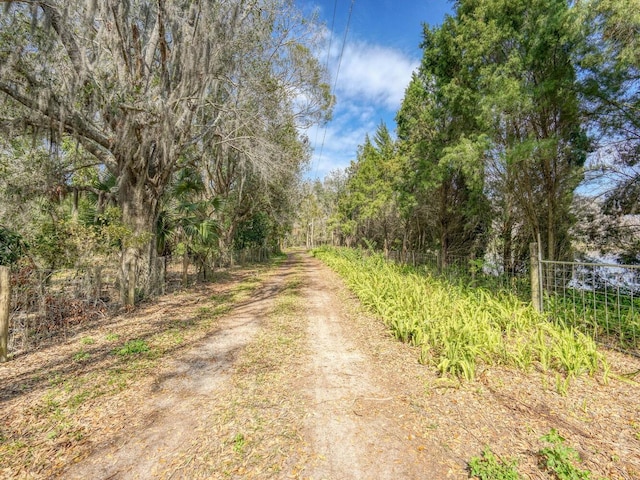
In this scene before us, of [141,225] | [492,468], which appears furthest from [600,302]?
[141,225]

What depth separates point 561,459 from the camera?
6.97 feet

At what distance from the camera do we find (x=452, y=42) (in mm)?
7766

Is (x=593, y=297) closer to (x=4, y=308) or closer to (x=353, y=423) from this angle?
(x=353, y=423)

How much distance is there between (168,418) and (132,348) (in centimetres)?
205

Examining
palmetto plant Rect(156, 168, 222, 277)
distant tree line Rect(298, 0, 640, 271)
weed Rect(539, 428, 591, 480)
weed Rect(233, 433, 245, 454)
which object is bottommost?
weed Rect(233, 433, 245, 454)

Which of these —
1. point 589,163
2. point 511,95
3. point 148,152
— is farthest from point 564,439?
point 148,152

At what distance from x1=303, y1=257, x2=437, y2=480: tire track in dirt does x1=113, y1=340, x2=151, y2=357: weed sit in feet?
8.04

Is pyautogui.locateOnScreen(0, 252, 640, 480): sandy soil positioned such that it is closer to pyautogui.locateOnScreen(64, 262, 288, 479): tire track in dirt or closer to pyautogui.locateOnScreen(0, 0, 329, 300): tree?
pyautogui.locateOnScreen(64, 262, 288, 479): tire track in dirt

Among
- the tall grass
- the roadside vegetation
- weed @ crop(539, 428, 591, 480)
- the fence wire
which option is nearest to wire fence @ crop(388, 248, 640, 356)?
the fence wire

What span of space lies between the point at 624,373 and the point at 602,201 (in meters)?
5.52

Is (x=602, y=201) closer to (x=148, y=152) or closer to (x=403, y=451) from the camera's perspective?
(x=403, y=451)

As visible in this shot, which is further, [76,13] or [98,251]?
[98,251]

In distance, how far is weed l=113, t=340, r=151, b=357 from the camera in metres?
4.25

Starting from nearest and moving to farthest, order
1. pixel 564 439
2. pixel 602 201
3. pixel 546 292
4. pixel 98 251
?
pixel 564 439
pixel 546 292
pixel 98 251
pixel 602 201
